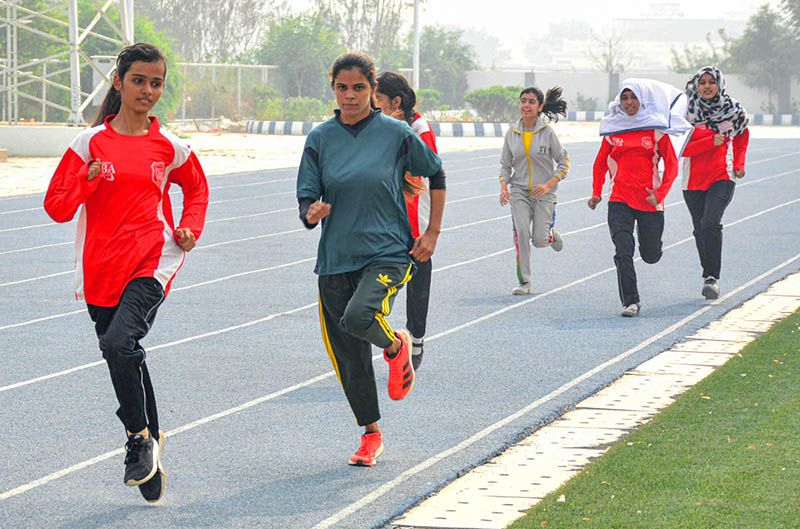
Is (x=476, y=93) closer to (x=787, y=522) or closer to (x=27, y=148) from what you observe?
(x=27, y=148)

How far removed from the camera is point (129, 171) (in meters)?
5.26

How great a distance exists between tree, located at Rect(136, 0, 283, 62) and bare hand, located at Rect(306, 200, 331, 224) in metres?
79.5

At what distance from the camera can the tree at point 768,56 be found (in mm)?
68938

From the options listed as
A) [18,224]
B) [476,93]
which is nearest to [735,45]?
[476,93]

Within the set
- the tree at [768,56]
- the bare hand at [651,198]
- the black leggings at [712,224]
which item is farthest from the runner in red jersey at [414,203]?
the tree at [768,56]

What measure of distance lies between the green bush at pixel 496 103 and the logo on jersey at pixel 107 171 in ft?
166

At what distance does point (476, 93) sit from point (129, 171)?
2027 inches

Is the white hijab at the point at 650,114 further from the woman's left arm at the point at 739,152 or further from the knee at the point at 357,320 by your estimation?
the knee at the point at 357,320

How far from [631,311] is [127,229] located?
6.11 metres

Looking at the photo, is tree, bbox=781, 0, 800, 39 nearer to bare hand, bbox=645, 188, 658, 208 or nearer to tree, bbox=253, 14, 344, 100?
tree, bbox=253, 14, 344, 100

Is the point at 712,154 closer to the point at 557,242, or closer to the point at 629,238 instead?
the point at 629,238

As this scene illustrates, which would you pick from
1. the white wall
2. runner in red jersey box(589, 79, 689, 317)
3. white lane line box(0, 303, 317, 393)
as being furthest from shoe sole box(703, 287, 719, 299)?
the white wall

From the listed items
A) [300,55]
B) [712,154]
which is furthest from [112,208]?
[300,55]

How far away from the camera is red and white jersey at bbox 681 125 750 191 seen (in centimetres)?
1144
